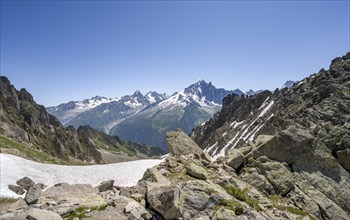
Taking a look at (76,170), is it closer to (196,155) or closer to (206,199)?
(196,155)

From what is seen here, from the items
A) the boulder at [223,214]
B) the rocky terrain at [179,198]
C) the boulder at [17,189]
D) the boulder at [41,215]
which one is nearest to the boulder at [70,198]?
the rocky terrain at [179,198]

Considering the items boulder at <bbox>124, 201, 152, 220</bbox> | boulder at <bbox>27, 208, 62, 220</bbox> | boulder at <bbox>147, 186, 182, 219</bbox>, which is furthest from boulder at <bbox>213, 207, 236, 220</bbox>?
boulder at <bbox>27, 208, 62, 220</bbox>

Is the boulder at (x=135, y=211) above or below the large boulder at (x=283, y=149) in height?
below

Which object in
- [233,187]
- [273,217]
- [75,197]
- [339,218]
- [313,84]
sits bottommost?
[339,218]

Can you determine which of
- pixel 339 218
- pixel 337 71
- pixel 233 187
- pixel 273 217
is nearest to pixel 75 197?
pixel 233 187

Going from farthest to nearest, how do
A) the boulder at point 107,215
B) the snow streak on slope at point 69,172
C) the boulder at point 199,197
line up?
1. the snow streak on slope at point 69,172
2. the boulder at point 199,197
3. the boulder at point 107,215

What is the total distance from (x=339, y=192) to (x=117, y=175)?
2301 cm

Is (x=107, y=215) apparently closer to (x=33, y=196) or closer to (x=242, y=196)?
(x=33, y=196)

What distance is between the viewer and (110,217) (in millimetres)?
16500

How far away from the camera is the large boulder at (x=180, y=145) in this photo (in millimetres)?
34406

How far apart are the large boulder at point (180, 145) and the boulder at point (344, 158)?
48.8 feet

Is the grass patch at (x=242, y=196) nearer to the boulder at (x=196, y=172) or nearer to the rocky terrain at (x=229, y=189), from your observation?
the rocky terrain at (x=229, y=189)

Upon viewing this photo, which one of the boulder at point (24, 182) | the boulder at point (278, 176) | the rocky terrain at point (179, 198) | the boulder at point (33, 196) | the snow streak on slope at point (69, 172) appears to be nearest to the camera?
the rocky terrain at point (179, 198)

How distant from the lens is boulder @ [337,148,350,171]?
33.3 metres
